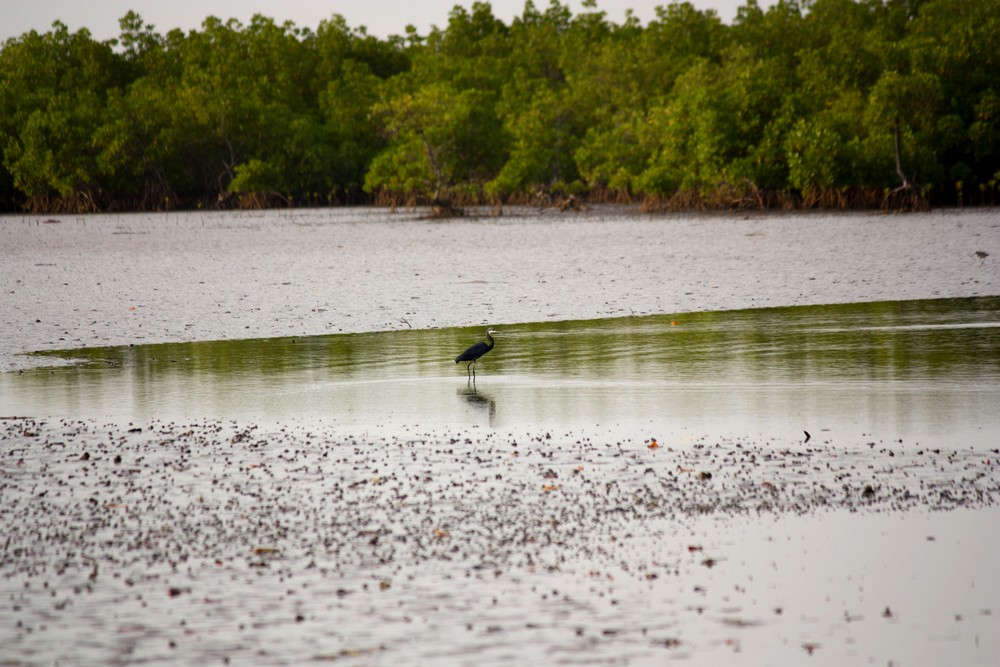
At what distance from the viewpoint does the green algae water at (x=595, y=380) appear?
1016cm

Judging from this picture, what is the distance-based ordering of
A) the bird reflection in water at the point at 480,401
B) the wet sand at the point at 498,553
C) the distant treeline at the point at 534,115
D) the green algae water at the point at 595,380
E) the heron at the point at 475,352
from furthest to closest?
the distant treeline at the point at 534,115 < the heron at the point at 475,352 < the bird reflection in water at the point at 480,401 < the green algae water at the point at 595,380 < the wet sand at the point at 498,553

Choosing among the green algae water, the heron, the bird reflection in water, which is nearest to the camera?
the green algae water

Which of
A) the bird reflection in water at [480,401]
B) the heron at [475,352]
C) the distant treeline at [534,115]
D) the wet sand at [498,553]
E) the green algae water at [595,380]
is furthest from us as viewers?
the distant treeline at [534,115]

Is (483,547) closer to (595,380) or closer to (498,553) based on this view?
(498,553)

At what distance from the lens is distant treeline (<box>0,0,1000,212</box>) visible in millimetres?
52938

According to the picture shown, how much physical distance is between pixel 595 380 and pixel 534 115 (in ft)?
192

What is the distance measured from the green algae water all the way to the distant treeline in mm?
37352

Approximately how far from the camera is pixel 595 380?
12.3 metres

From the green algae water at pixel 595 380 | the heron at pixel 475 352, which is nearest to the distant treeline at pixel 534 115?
the green algae water at pixel 595 380

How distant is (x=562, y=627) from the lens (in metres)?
5.53

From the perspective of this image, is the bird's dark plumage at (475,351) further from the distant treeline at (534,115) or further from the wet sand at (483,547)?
the distant treeline at (534,115)

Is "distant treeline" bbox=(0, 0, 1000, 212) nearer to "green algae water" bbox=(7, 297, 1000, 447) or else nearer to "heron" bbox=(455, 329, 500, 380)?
"green algae water" bbox=(7, 297, 1000, 447)

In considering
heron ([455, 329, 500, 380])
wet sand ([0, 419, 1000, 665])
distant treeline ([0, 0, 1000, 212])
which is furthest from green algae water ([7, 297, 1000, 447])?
distant treeline ([0, 0, 1000, 212])

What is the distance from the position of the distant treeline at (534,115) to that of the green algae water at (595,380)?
37.4 meters
